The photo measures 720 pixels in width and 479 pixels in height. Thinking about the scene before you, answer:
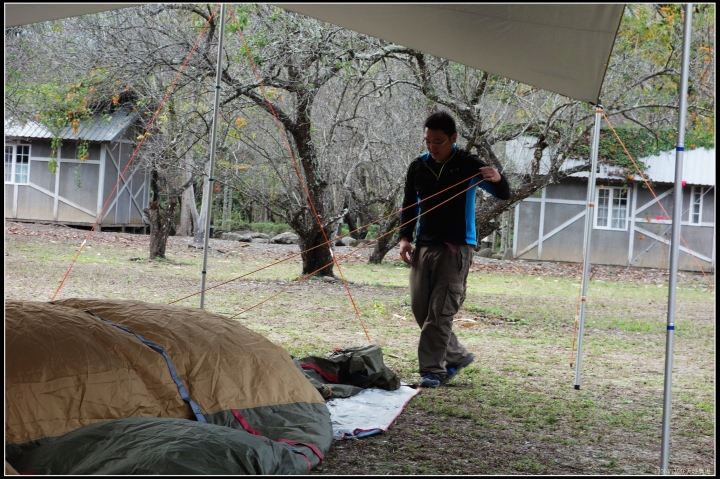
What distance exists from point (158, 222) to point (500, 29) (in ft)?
25.4

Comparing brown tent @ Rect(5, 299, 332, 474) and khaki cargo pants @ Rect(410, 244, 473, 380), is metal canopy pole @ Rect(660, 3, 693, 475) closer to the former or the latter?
brown tent @ Rect(5, 299, 332, 474)

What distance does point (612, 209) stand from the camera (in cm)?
1438

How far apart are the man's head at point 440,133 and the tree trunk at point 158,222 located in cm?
688

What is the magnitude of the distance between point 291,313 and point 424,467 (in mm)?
4210

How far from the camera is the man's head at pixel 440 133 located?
12.5 ft

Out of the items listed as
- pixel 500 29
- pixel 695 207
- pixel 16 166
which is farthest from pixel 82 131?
pixel 695 207

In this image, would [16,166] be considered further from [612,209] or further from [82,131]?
[612,209]

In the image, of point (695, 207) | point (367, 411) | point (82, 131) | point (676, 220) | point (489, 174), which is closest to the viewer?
point (676, 220)

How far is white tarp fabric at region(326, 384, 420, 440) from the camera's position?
9.87ft

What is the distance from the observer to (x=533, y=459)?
2744 mm

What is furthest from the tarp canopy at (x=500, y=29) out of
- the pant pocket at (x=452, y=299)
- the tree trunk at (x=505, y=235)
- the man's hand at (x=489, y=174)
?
the tree trunk at (x=505, y=235)

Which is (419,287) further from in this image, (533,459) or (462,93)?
(462,93)

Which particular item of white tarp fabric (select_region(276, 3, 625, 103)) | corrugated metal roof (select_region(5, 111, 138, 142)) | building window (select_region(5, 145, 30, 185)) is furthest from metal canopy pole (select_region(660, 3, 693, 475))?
building window (select_region(5, 145, 30, 185))

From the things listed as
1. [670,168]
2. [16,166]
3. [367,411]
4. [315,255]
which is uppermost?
[670,168]
